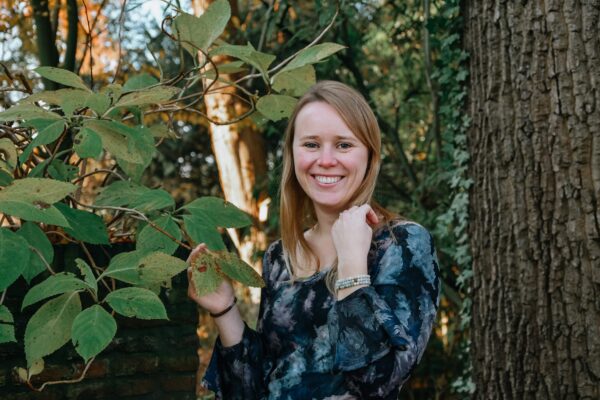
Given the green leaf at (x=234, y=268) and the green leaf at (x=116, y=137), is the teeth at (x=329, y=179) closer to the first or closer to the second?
the green leaf at (x=234, y=268)

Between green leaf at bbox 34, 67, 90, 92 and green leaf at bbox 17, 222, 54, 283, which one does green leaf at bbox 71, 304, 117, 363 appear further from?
green leaf at bbox 34, 67, 90, 92

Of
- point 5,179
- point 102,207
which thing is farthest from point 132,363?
point 5,179

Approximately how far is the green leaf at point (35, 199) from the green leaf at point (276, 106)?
32.0 inches

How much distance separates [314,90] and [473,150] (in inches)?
59.0

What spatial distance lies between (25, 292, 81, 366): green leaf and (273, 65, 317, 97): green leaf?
0.86 meters

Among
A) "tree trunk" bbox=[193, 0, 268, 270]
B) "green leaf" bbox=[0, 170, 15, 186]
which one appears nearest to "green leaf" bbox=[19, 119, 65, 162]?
"green leaf" bbox=[0, 170, 15, 186]

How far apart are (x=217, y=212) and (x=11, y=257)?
566 millimetres

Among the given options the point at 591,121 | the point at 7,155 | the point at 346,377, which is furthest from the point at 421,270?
the point at 591,121

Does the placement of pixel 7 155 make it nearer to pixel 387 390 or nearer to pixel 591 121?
pixel 387 390

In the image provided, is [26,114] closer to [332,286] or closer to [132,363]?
[332,286]

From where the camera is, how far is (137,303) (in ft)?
5.17

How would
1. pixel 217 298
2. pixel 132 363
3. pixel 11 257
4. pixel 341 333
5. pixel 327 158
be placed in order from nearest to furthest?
pixel 11 257
pixel 341 333
pixel 327 158
pixel 217 298
pixel 132 363

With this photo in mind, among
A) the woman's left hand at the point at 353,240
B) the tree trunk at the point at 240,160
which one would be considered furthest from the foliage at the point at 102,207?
the tree trunk at the point at 240,160

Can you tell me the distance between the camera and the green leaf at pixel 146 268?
1679mm
